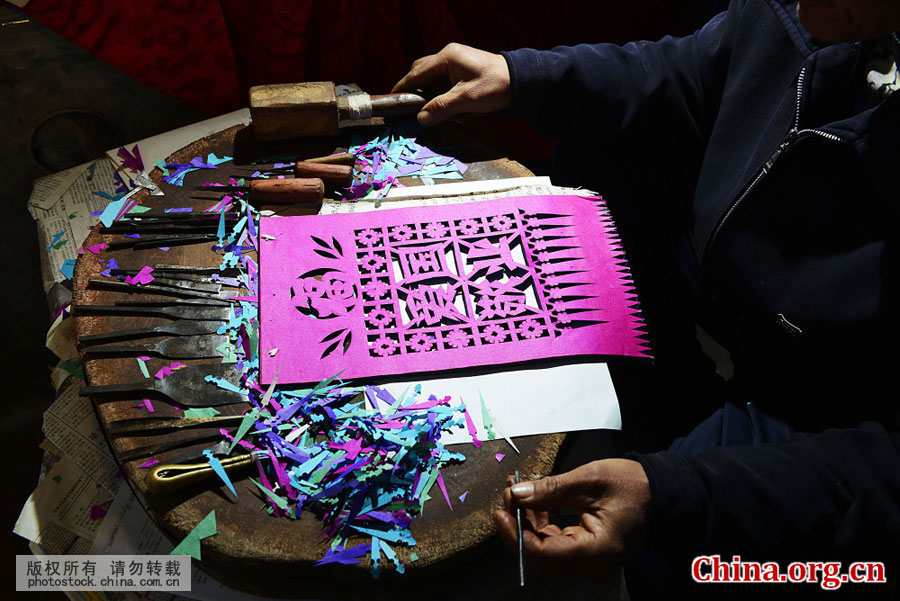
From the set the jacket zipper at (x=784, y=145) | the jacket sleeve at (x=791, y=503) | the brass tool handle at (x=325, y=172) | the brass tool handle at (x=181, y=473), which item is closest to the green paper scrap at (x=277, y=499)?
the brass tool handle at (x=181, y=473)

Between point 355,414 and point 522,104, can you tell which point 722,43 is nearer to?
point 522,104

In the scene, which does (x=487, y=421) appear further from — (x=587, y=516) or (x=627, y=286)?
(x=627, y=286)

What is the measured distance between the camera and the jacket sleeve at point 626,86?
4.57ft

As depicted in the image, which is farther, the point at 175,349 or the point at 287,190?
the point at 287,190

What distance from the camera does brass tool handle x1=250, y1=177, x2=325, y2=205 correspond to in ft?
4.29

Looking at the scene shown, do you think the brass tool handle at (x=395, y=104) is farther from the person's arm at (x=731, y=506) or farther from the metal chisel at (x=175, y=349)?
the person's arm at (x=731, y=506)

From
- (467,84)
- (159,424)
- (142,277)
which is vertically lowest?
(159,424)

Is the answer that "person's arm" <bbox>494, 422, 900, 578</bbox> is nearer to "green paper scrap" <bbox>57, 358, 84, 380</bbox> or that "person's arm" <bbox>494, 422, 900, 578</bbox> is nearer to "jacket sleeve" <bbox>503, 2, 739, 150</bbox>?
"jacket sleeve" <bbox>503, 2, 739, 150</bbox>

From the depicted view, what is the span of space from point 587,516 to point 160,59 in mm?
1573

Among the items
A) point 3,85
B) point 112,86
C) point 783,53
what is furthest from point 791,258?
point 3,85

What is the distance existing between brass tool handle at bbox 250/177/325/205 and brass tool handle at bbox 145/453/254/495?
21.4 inches

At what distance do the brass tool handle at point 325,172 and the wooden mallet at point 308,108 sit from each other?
9 centimetres

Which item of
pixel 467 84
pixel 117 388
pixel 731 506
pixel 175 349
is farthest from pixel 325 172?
pixel 731 506

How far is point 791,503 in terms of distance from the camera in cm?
98
